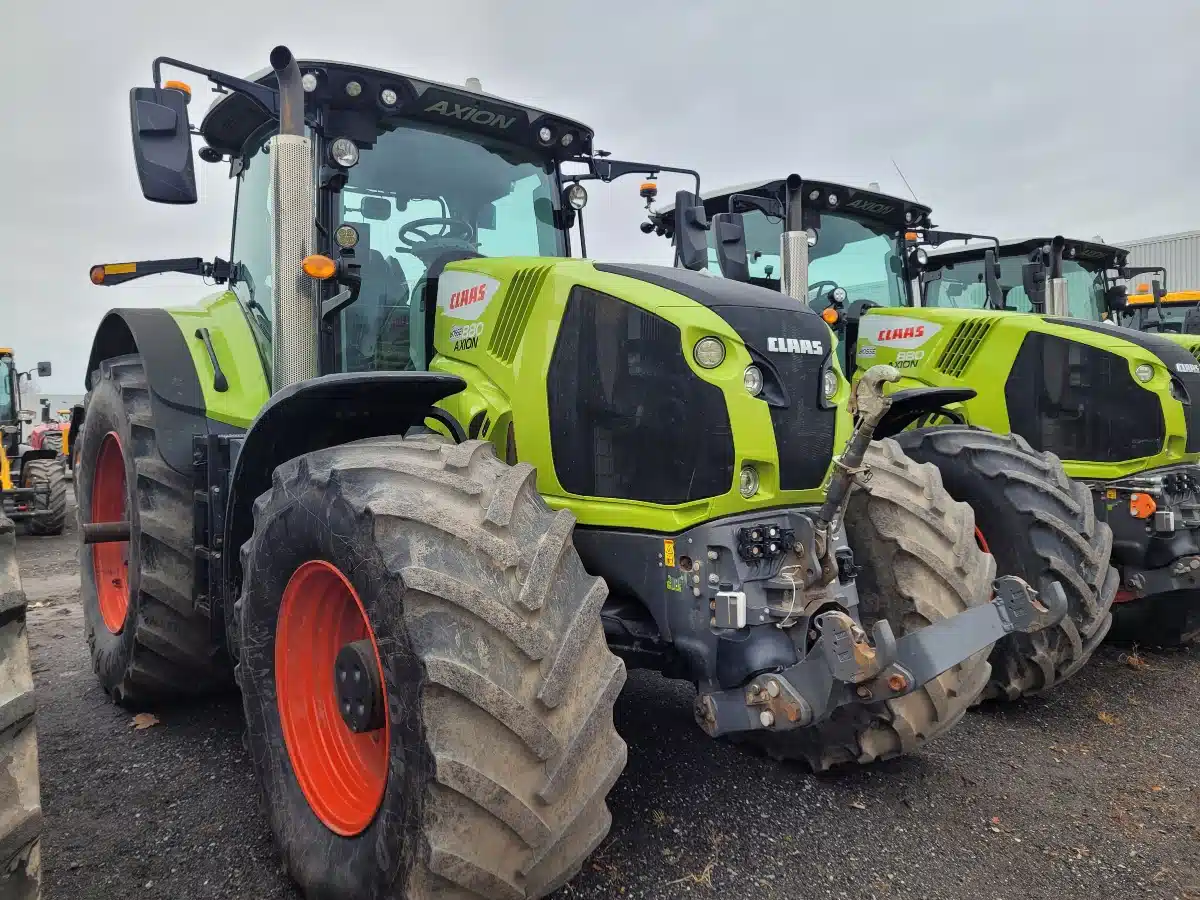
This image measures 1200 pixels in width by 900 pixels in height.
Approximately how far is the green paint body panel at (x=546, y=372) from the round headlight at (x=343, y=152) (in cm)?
55

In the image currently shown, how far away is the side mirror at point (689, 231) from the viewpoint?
3871 millimetres

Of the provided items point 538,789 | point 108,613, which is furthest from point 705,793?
point 108,613

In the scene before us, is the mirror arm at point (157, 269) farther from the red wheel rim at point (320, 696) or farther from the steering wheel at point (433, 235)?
the red wheel rim at point (320, 696)

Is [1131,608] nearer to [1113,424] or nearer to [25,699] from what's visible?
[1113,424]

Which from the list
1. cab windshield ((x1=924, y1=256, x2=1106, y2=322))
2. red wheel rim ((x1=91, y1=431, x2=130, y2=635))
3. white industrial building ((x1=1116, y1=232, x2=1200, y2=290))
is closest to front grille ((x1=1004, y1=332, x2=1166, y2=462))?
cab windshield ((x1=924, y1=256, x2=1106, y2=322))

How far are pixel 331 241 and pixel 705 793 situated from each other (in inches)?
97.9

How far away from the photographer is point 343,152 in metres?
3.39

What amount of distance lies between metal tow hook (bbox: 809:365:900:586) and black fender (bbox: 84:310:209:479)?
2.58m

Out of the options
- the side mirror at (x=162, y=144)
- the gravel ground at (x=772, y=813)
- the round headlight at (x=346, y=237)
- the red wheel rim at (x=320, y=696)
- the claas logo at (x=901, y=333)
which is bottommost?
the gravel ground at (x=772, y=813)

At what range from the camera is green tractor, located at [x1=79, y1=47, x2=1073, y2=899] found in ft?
6.88

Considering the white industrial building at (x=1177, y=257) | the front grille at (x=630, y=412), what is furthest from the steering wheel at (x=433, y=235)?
the white industrial building at (x=1177, y=257)

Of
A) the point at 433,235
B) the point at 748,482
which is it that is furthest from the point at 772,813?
the point at 433,235

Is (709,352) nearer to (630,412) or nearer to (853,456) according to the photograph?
(630,412)

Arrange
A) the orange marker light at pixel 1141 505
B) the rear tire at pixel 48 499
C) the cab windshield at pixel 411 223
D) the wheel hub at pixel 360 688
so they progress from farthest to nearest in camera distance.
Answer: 1. the rear tire at pixel 48 499
2. the orange marker light at pixel 1141 505
3. the cab windshield at pixel 411 223
4. the wheel hub at pixel 360 688
